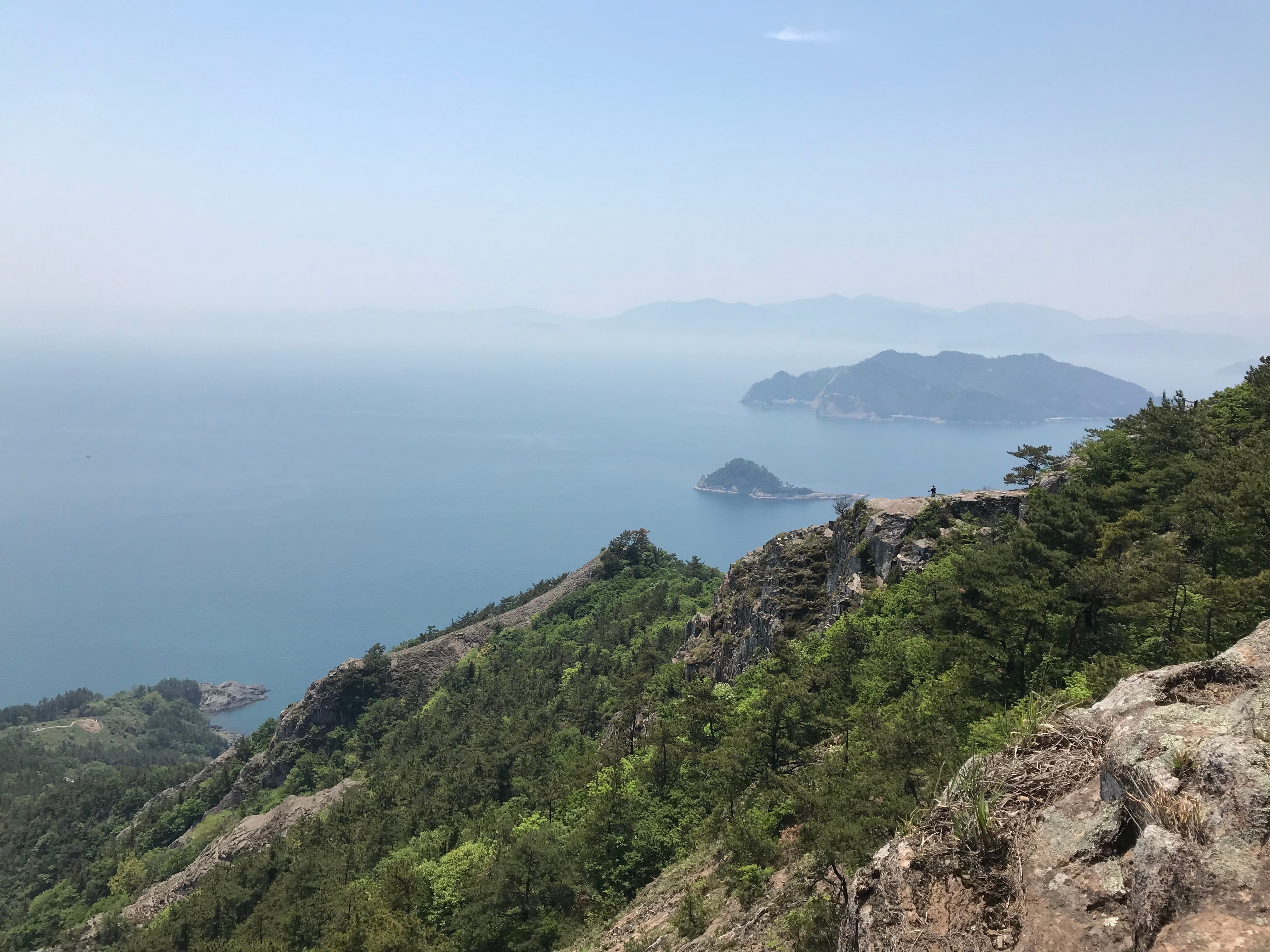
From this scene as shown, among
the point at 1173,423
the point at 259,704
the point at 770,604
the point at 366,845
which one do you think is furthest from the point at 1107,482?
the point at 259,704

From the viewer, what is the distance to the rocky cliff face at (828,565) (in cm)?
3081

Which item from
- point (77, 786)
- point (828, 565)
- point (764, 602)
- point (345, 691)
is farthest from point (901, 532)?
point (77, 786)

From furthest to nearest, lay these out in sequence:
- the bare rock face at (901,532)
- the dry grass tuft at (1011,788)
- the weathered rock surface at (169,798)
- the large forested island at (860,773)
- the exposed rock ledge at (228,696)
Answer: the exposed rock ledge at (228,696) < the weathered rock surface at (169,798) < the bare rock face at (901,532) < the dry grass tuft at (1011,788) < the large forested island at (860,773)

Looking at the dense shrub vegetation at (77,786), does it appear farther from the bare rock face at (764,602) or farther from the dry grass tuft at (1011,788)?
the dry grass tuft at (1011,788)

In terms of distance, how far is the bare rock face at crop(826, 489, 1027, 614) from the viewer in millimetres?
29844

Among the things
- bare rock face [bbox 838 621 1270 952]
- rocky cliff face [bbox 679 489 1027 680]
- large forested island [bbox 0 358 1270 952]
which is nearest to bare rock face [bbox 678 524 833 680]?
rocky cliff face [bbox 679 489 1027 680]

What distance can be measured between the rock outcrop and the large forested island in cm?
97

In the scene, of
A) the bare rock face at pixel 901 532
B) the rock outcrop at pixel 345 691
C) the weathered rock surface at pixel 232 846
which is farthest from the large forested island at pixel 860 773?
→ the rock outcrop at pixel 345 691

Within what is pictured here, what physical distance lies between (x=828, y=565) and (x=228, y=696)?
13422 centimetres

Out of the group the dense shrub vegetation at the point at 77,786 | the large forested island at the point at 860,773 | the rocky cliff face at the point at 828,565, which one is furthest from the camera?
the dense shrub vegetation at the point at 77,786

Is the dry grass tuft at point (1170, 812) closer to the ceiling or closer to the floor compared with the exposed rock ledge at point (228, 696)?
closer to the ceiling

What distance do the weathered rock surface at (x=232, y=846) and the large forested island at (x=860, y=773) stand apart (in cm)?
38

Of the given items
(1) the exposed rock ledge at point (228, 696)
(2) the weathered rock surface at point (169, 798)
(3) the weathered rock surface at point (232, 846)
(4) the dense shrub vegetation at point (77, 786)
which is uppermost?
(3) the weathered rock surface at point (232, 846)

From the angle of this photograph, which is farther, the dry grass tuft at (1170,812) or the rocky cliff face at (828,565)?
the rocky cliff face at (828,565)
